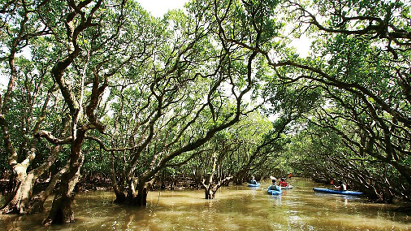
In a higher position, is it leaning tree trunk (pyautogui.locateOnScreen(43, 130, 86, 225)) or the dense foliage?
the dense foliage

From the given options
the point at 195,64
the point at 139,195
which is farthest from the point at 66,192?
the point at 195,64

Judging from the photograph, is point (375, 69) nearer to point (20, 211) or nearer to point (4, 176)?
point (20, 211)

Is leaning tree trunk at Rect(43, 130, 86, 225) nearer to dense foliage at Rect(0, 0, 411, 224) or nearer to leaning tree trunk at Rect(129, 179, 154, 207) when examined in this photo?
dense foliage at Rect(0, 0, 411, 224)

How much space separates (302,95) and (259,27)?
520 centimetres

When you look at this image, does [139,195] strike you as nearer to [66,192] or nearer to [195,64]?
[66,192]

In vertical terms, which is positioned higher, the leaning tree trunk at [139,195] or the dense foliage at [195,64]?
the dense foliage at [195,64]

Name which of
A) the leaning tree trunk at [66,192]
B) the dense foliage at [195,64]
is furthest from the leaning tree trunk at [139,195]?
the leaning tree trunk at [66,192]

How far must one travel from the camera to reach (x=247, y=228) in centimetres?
886

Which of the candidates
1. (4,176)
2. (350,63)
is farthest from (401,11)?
(4,176)

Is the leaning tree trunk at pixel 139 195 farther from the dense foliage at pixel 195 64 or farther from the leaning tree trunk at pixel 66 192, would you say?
the leaning tree trunk at pixel 66 192

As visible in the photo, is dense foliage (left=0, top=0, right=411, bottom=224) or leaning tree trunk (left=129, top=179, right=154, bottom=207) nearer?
dense foliage (left=0, top=0, right=411, bottom=224)

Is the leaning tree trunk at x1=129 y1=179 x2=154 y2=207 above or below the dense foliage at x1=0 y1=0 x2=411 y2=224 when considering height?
below

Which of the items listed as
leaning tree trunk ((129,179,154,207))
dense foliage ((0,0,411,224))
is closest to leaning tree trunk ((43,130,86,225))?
dense foliage ((0,0,411,224))

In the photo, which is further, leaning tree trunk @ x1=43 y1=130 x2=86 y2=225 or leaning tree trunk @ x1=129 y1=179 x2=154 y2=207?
leaning tree trunk @ x1=129 y1=179 x2=154 y2=207
